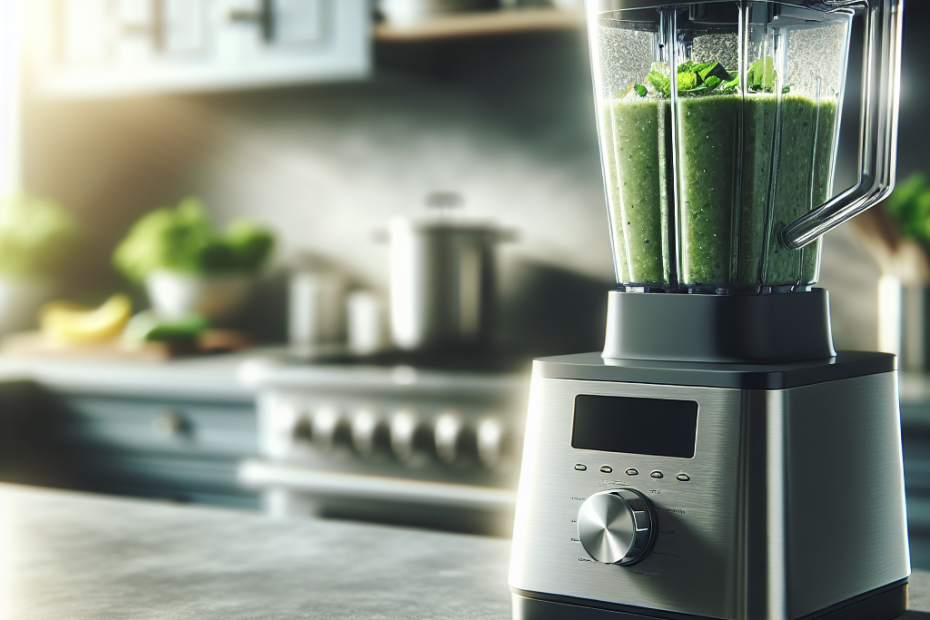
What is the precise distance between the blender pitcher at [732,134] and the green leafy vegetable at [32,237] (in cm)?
223

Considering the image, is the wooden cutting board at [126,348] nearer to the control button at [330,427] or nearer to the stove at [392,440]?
the stove at [392,440]

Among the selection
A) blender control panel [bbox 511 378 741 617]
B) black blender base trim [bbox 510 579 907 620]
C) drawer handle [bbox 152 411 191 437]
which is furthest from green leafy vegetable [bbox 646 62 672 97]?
drawer handle [bbox 152 411 191 437]

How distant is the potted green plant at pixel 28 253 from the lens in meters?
2.69

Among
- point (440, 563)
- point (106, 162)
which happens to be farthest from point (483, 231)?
point (440, 563)

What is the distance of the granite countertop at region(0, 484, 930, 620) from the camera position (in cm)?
71

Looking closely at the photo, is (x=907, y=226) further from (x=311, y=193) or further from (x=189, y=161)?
(x=189, y=161)

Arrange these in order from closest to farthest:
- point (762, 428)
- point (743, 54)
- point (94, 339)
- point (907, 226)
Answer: point (762, 428) → point (743, 54) → point (907, 226) → point (94, 339)

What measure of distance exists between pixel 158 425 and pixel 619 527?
5.70ft

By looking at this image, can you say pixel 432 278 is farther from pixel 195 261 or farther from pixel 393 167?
pixel 195 261

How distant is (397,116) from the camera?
104 inches

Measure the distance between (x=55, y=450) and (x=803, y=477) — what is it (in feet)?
6.54

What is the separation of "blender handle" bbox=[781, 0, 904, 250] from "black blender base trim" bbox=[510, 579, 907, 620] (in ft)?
0.73

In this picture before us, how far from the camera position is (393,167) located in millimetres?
2645

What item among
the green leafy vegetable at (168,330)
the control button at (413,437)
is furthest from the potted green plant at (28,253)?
the control button at (413,437)
